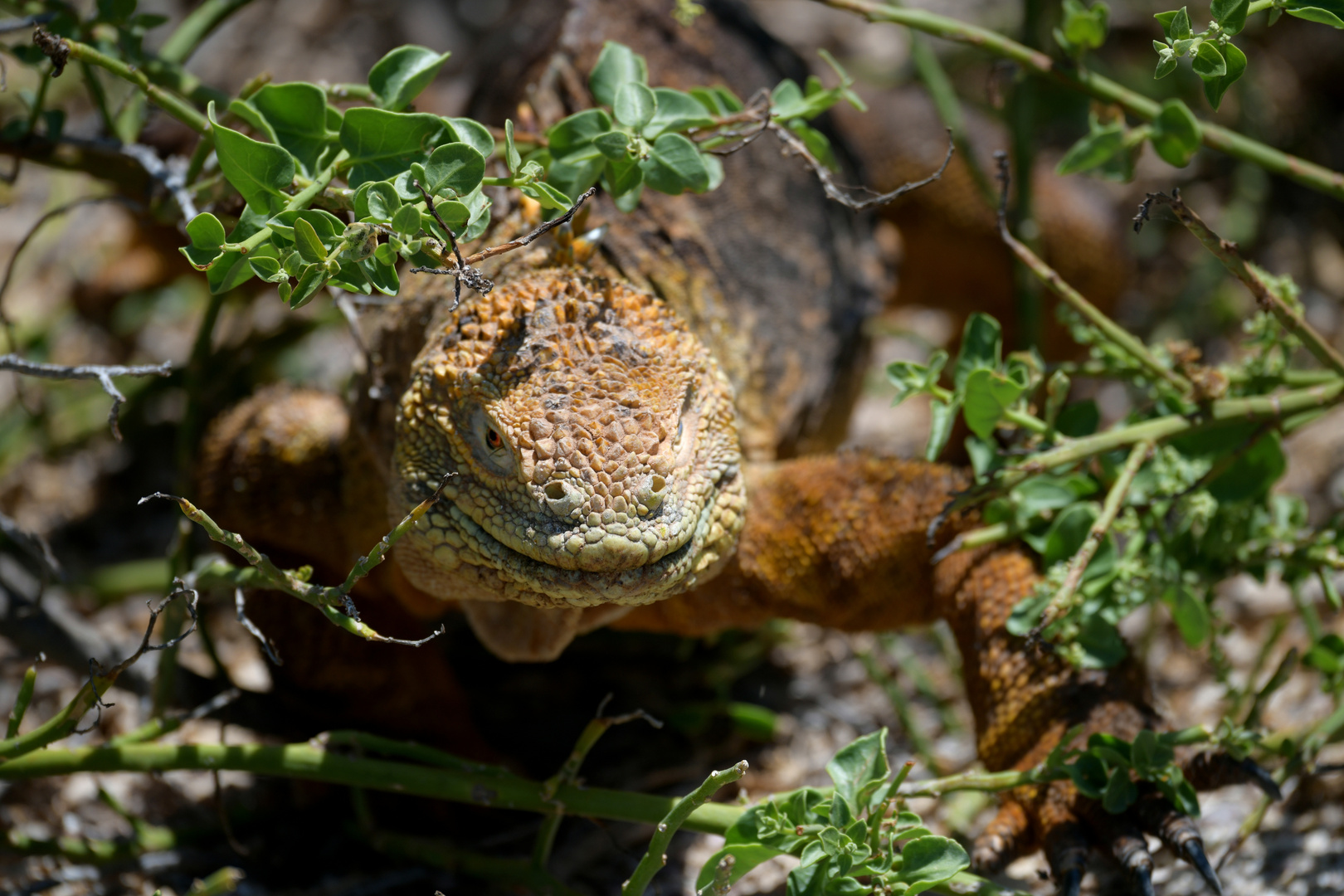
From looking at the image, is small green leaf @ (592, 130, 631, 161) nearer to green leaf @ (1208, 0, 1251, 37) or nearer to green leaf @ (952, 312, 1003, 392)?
green leaf @ (952, 312, 1003, 392)

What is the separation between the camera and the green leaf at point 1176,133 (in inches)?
112

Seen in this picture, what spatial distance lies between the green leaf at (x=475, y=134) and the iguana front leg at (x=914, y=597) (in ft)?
4.41

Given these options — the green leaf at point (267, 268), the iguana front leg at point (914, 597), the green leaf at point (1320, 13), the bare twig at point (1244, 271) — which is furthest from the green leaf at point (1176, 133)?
the green leaf at point (267, 268)

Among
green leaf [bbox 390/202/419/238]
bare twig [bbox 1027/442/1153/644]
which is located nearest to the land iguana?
green leaf [bbox 390/202/419/238]

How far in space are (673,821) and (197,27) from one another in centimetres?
256

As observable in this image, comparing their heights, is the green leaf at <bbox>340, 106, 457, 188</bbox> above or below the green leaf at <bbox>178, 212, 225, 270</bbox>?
above

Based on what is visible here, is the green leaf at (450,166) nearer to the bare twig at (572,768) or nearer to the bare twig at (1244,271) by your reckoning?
the bare twig at (572,768)

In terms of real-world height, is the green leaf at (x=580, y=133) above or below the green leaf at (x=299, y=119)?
below

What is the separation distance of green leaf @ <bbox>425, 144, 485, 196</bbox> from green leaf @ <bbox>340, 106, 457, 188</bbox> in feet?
0.38

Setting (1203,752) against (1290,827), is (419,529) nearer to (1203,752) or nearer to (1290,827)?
(1203,752)

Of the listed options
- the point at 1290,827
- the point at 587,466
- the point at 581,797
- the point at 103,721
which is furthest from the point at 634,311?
the point at 103,721

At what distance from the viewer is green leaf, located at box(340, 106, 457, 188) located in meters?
2.25

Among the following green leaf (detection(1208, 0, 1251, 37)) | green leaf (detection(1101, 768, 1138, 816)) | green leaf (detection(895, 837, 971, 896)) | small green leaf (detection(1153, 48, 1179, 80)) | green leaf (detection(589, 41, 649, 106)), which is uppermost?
green leaf (detection(589, 41, 649, 106))

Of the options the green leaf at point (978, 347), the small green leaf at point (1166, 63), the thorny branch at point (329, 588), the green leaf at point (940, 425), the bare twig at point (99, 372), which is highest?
the small green leaf at point (1166, 63)
